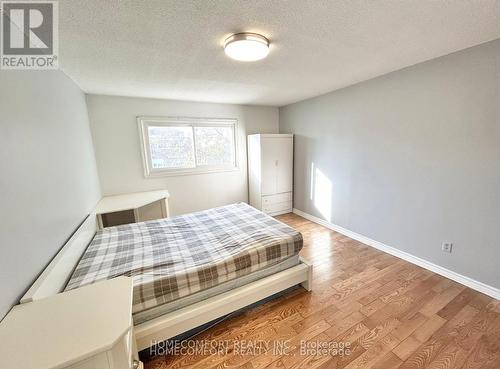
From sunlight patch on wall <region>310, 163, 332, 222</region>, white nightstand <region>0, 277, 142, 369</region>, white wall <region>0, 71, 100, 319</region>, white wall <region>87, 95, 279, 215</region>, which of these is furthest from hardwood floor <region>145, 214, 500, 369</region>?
white wall <region>87, 95, 279, 215</region>

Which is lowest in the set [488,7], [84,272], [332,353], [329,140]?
[332,353]

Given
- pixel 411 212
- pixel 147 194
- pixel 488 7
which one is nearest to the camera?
pixel 488 7

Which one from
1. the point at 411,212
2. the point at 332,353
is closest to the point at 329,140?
the point at 411,212

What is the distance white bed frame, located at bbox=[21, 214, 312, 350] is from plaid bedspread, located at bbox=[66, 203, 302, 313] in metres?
0.11

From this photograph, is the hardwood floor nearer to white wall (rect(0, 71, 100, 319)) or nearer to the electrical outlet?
the electrical outlet

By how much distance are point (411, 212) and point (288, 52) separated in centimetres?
224

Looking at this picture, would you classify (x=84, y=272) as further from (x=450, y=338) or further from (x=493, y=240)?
(x=493, y=240)

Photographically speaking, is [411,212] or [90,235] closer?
[90,235]

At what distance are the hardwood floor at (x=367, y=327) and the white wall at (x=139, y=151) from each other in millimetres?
2442

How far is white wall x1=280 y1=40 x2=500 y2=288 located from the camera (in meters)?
1.84

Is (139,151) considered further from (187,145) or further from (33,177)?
(33,177)

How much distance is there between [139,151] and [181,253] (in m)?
2.24

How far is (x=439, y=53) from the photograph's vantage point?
1.93 m

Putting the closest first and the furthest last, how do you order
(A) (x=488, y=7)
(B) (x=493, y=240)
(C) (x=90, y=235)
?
(A) (x=488, y=7) → (B) (x=493, y=240) → (C) (x=90, y=235)
